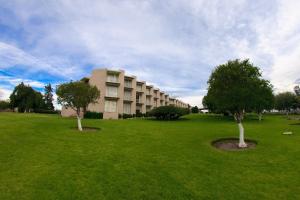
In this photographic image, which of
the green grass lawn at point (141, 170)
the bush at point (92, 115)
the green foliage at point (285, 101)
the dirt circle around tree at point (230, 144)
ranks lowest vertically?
the green grass lawn at point (141, 170)

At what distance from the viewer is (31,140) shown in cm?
1820

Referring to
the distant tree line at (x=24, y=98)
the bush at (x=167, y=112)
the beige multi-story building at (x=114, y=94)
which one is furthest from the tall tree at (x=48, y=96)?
the bush at (x=167, y=112)

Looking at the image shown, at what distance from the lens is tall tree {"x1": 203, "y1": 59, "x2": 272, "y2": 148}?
19.3m

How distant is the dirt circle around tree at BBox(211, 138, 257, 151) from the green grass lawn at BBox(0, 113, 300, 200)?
840 mm

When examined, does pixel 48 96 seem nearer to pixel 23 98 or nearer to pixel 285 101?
pixel 23 98

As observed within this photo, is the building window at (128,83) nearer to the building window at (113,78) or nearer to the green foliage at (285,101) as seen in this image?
the building window at (113,78)

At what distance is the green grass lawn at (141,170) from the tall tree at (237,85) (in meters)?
3.43

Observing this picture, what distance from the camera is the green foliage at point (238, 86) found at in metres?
19.3

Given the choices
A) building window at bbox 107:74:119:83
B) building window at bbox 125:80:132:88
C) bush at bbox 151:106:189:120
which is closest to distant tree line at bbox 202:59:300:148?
bush at bbox 151:106:189:120

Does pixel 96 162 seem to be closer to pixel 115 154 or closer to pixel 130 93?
pixel 115 154

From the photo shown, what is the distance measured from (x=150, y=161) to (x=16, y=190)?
701 cm

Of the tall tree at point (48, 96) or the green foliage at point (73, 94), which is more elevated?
the tall tree at point (48, 96)

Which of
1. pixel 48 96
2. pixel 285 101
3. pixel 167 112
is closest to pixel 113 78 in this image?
pixel 167 112

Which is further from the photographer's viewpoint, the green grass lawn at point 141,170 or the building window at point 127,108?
the building window at point 127,108
